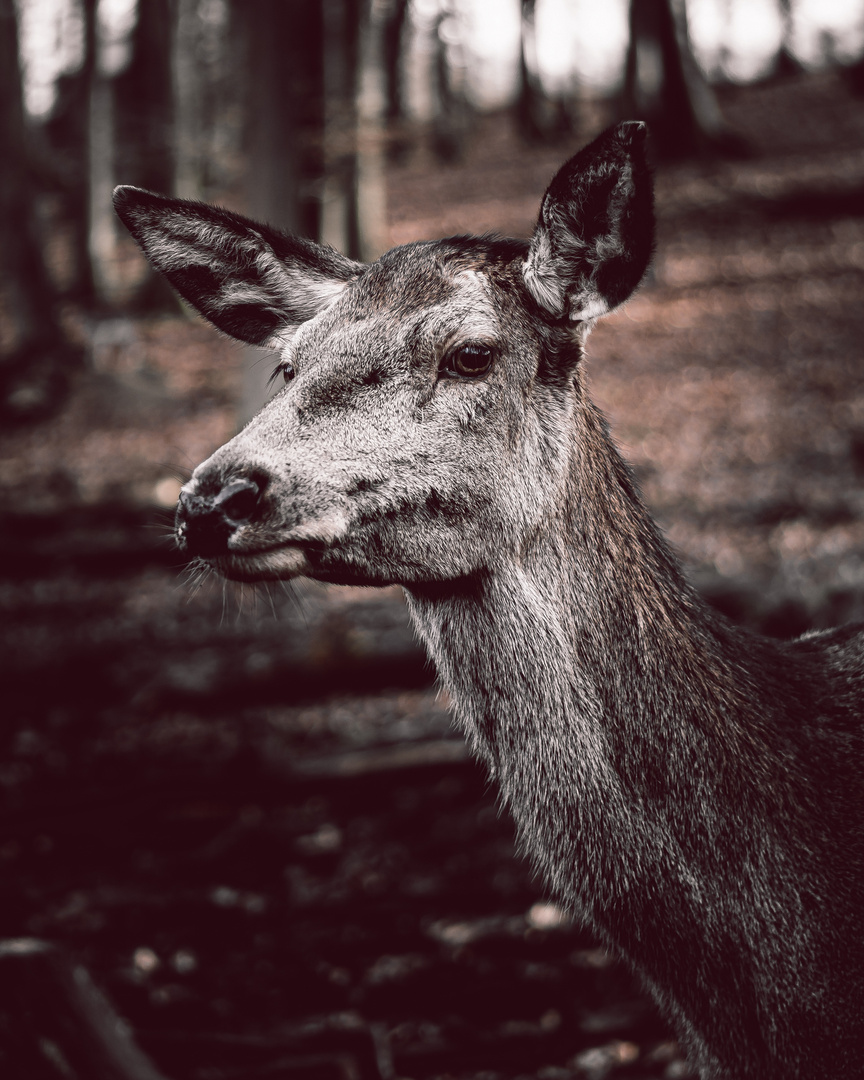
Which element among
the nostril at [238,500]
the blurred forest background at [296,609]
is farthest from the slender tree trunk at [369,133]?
the nostril at [238,500]

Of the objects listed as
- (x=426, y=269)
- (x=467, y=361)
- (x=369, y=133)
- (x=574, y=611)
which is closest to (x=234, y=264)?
(x=426, y=269)

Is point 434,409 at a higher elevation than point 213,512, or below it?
higher

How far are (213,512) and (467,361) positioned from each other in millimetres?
825

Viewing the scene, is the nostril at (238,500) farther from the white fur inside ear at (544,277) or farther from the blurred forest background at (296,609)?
the white fur inside ear at (544,277)

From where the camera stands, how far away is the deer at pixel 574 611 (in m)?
2.45

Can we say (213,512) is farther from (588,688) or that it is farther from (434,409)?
(588,688)

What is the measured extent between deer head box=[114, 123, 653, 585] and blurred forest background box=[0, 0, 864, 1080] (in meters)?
0.31

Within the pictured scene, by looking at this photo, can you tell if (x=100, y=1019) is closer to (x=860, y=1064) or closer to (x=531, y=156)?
(x=860, y=1064)

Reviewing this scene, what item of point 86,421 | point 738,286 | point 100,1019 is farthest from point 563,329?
point 738,286

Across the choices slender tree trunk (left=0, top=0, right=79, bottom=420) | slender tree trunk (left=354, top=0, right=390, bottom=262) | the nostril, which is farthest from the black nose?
slender tree trunk (left=0, top=0, right=79, bottom=420)

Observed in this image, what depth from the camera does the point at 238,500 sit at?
91.9 inches

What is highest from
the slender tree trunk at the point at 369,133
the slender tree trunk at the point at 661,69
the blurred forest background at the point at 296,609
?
the slender tree trunk at the point at 661,69

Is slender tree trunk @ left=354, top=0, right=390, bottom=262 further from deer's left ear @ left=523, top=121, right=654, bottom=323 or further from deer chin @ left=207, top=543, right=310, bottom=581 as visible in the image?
deer chin @ left=207, top=543, right=310, bottom=581

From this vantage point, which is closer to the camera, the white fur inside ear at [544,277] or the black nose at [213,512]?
the black nose at [213,512]
